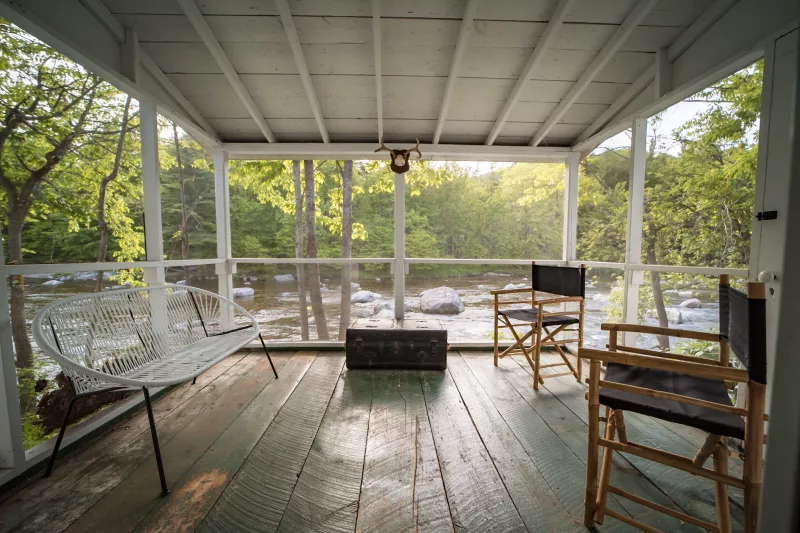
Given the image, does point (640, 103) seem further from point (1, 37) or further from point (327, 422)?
point (1, 37)

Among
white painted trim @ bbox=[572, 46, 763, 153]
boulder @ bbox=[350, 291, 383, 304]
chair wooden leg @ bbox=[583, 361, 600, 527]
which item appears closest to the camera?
chair wooden leg @ bbox=[583, 361, 600, 527]

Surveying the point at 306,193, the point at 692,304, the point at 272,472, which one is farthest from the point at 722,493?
the point at 306,193

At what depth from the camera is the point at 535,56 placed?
8.80 ft

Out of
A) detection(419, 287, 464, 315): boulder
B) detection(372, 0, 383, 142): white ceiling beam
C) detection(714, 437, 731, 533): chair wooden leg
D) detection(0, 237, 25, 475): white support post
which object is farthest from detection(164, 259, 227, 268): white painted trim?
detection(419, 287, 464, 315): boulder

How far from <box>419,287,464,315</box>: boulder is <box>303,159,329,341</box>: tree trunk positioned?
2.27m

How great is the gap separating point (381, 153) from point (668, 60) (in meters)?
2.56

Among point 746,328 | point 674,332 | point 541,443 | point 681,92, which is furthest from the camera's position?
A: point 681,92

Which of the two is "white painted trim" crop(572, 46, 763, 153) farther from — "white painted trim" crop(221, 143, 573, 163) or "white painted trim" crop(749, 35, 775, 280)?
"white painted trim" crop(221, 143, 573, 163)

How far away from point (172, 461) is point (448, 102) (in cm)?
325

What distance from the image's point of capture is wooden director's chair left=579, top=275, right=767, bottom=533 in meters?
1.18

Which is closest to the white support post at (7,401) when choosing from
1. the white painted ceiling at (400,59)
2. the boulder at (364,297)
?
the white painted ceiling at (400,59)

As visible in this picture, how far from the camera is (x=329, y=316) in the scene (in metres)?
7.92

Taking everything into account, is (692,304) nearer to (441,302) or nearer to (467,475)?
(441,302)

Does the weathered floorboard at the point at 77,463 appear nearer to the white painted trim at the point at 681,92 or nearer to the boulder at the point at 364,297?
the white painted trim at the point at 681,92
